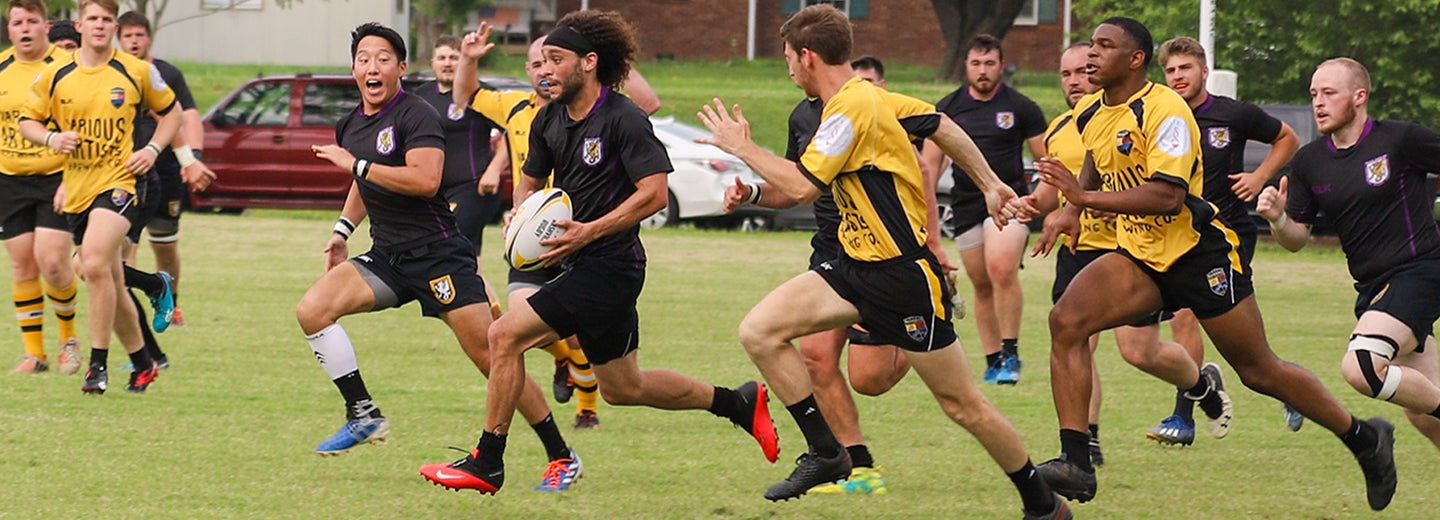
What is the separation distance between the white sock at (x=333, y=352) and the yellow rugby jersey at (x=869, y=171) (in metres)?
2.06

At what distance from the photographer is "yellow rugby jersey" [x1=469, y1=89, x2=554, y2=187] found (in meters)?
10.4

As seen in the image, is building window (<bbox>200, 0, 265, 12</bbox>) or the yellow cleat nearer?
the yellow cleat

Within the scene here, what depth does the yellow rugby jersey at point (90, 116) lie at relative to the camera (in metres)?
9.71

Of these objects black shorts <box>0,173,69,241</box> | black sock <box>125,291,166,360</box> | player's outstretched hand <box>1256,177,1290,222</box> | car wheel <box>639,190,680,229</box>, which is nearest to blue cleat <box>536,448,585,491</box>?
player's outstretched hand <box>1256,177,1290,222</box>

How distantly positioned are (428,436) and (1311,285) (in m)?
11.2

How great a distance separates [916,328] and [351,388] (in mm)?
2293

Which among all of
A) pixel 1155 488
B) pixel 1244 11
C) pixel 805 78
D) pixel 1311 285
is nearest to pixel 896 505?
pixel 1155 488

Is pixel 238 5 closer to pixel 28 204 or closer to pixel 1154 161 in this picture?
pixel 28 204

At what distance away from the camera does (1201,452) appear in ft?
27.9

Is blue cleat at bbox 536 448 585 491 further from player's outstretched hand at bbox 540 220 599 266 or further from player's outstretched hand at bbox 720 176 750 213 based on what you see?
player's outstretched hand at bbox 720 176 750 213

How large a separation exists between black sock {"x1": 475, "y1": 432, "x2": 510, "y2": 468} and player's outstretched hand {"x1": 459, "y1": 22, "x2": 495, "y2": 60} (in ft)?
7.92

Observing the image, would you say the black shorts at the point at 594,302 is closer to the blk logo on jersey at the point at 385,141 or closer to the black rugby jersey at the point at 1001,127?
the blk logo on jersey at the point at 385,141

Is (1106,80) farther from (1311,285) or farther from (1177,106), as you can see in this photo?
(1311,285)

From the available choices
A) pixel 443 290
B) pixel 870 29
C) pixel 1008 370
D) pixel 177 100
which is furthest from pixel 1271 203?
pixel 870 29
